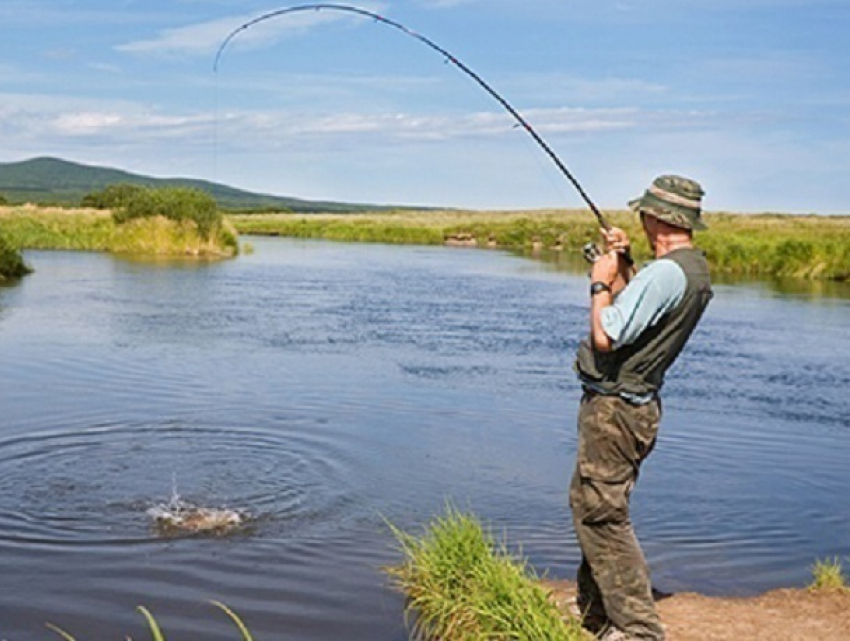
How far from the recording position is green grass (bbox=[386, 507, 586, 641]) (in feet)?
15.6

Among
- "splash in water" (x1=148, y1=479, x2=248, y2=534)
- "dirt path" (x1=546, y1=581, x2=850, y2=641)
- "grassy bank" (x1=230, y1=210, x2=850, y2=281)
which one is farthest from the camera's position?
"grassy bank" (x1=230, y1=210, x2=850, y2=281)

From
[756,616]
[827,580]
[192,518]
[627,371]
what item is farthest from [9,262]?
[627,371]

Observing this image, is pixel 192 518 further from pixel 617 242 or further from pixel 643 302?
pixel 643 302

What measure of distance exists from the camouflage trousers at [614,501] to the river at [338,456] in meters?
1.18

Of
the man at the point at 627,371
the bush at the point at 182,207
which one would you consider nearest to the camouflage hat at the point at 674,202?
the man at the point at 627,371

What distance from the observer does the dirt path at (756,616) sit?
521 centimetres

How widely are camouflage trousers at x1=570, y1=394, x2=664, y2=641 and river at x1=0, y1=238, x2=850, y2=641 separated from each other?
1.18 metres

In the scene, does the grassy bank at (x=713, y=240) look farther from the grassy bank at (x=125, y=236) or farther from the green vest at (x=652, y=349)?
the green vest at (x=652, y=349)

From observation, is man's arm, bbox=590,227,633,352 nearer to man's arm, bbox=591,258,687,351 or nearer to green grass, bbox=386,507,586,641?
man's arm, bbox=591,258,687,351

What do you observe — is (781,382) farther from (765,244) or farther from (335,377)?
(765,244)

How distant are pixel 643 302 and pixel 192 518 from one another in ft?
13.0

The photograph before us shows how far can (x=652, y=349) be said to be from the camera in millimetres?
4578

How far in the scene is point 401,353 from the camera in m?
15.8

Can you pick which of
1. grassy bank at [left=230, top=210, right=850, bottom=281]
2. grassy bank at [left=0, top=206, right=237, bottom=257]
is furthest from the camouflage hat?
grassy bank at [left=0, top=206, right=237, bottom=257]
